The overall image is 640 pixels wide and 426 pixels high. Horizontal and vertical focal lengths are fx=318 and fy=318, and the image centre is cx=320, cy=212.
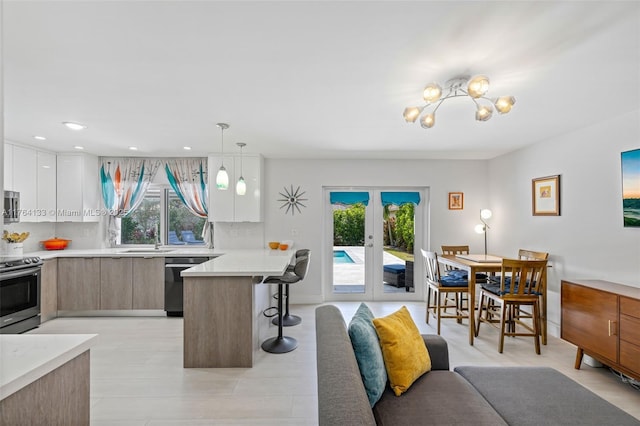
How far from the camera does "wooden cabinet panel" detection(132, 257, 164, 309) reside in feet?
14.1

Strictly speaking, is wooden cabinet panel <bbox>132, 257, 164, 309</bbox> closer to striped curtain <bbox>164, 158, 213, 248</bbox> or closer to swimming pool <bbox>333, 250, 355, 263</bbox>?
striped curtain <bbox>164, 158, 213, 248</bbox>

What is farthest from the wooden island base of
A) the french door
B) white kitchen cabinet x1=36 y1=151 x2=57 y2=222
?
white kitchen cabinet x1=36 y1=151 x2=57 y2=222

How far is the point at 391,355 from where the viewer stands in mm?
1770

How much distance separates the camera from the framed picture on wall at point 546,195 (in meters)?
3.64

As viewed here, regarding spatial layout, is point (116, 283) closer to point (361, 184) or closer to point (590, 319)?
point (361, 184)

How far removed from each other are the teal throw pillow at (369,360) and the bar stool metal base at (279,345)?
170cm

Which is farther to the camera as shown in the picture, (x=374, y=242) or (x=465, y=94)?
(x=374, y=242)

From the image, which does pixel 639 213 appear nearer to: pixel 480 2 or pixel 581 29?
pixel 581 29

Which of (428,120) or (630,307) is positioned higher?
(428,120)

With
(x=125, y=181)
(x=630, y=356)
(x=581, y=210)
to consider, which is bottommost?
(x=630, y=356)

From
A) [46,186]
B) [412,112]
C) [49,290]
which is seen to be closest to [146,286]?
[49,290]

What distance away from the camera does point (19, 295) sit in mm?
3680

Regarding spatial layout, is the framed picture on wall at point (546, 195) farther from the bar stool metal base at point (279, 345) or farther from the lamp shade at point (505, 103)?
the bar stool metal base at point (279, 345)

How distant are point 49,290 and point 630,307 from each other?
6.11 meters
